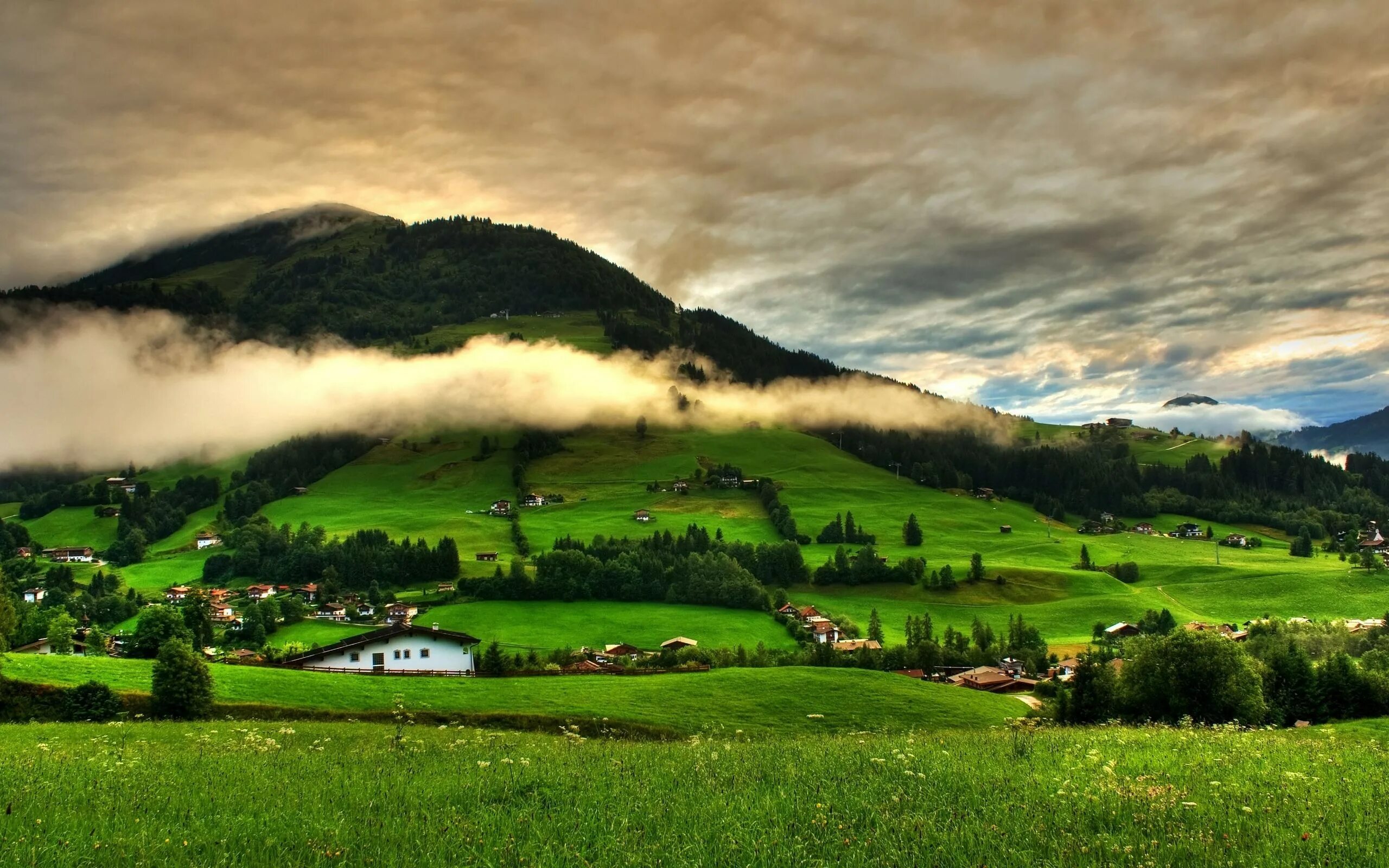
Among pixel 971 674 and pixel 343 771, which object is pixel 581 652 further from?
pixel 343 771

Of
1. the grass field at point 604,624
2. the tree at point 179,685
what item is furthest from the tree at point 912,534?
the tree at point 179,685

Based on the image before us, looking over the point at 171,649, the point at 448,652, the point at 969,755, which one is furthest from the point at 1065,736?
the point at 448,652

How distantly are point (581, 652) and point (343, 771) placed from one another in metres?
83.1

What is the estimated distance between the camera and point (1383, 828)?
9.80 meters

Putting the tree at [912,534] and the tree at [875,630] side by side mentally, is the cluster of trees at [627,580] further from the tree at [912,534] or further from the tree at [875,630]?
the tree at [912,534]

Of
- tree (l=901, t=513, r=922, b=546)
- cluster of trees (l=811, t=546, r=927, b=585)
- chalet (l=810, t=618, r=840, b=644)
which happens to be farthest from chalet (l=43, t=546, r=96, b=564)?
tree (l=901, t=513, r=922, b=546)

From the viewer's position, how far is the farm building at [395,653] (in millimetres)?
65750

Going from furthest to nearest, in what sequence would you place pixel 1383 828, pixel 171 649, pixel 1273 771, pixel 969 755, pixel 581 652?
pixel 581 652
pixel 171 649
pixel 969 755
pixel 1273 771
pixel 1383 828

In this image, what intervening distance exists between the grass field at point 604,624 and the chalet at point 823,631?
160 inches

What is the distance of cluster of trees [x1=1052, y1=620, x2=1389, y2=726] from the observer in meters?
44.2

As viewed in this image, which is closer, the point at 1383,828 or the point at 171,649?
the point at 1383,828

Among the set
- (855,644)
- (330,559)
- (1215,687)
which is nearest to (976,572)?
(855,644)

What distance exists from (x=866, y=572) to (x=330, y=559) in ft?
356

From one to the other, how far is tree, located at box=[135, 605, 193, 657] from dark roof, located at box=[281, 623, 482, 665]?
33.9 feet
